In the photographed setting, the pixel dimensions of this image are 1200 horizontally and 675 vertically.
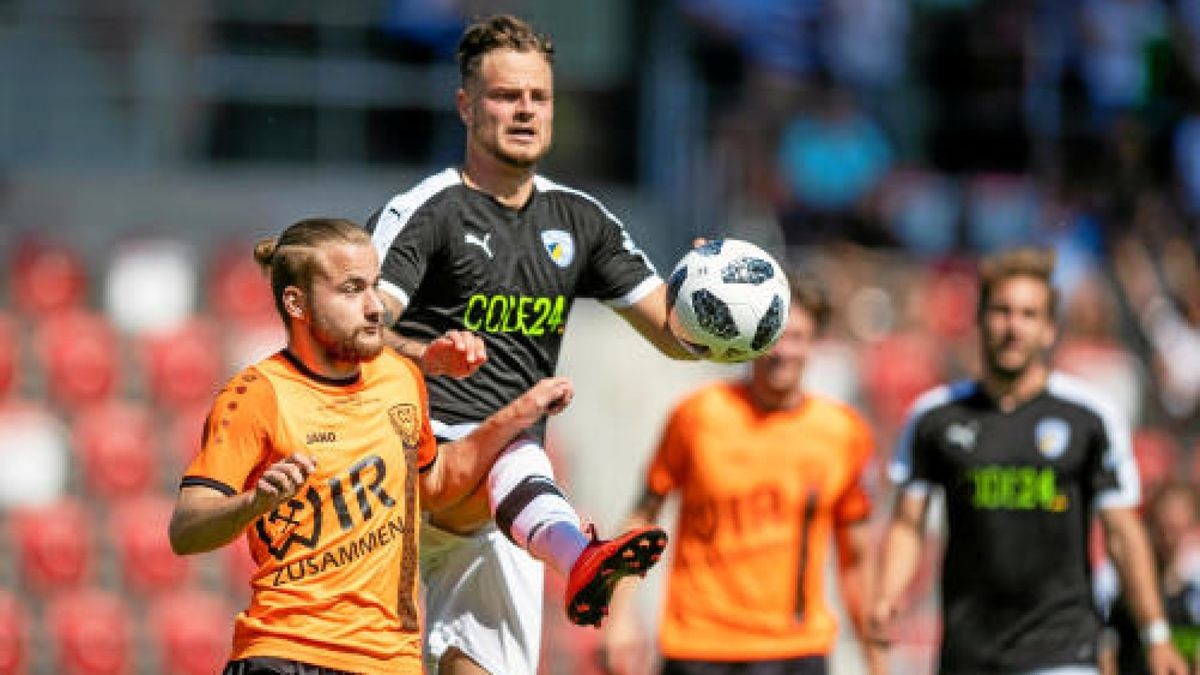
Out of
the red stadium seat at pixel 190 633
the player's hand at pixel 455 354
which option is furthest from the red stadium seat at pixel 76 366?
the player's hand at pixel 455 354

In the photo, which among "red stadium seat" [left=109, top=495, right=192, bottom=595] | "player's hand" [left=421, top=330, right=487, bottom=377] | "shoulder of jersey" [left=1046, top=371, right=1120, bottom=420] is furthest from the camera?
"red stadium seat" [left=109, top=495, right=192, bottom=595]

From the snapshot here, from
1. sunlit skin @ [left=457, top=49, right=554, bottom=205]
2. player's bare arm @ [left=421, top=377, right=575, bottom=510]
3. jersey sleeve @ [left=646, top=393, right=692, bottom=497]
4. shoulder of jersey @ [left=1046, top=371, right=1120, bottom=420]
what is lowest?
jersey sleeve @ [left=646, top=393, right=692, bottom=497]

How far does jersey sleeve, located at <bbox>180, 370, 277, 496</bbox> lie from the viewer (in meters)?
6.25

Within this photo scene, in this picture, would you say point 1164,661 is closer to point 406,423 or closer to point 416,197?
point 416,197

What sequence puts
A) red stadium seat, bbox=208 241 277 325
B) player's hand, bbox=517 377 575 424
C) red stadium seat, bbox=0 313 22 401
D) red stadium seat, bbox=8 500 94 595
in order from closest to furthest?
player's hand, bbox=517 377 575 424 → red stadium seat, bbox=8 500 94 595 → red stadium seat, bbox=0 313 22 401 → red stadium seat, bbox=208 241 277 325

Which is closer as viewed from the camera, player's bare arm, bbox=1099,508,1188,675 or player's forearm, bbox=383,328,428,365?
player's forearm, bbox=383,328,428,365

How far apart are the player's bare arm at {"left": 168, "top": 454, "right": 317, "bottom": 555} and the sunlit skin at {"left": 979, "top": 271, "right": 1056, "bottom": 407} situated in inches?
141

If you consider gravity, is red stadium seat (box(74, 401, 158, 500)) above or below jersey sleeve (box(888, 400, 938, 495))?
below

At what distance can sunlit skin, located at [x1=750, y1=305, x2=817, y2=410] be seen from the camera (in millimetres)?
9352

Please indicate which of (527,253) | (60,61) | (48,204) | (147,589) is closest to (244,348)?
(147,589)

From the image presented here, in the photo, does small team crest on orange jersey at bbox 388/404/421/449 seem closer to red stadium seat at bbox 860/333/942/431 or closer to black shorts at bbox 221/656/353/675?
black shorts at bbox 221/656/353/675

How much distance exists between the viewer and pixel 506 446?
24.3ft

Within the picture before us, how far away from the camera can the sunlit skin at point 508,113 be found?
298 inches

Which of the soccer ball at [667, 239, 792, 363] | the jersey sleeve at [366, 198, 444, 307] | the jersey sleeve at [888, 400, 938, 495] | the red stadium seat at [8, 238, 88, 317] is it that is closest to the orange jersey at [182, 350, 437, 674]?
the jersey sleeve at [366, 198, 444, 307]
